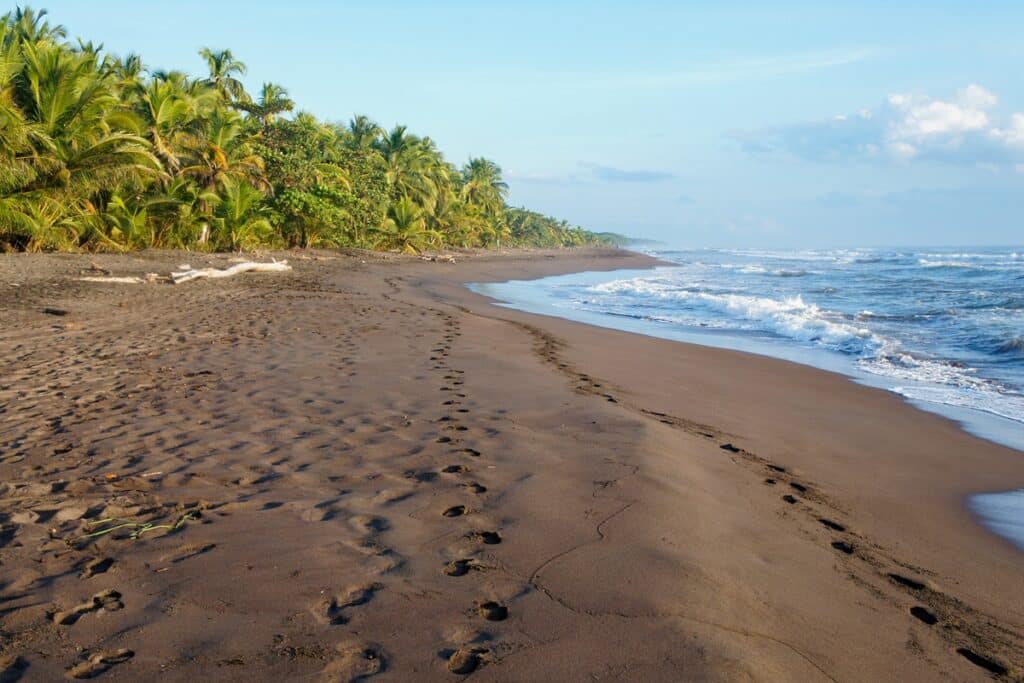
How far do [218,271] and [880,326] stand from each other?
15.8 meters

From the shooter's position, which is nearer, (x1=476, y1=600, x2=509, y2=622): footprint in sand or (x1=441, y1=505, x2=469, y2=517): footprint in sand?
(x1=476, y1=600, x2=509, y2=622): footprint in sand

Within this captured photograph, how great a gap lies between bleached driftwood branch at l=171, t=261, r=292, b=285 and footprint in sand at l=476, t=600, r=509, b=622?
14.8 meters

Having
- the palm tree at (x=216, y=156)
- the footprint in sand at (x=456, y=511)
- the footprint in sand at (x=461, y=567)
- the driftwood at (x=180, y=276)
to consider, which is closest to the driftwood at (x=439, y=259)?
the palm tree at (x=216, y=156)

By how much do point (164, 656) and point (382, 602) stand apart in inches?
29.3

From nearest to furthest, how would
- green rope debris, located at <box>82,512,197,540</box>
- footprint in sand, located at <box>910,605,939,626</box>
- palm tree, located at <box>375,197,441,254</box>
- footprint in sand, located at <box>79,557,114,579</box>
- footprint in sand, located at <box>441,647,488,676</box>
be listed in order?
1. footprint in sand, located at <box>441,647,488,676</box>
2. footprint in sand, located at <box>79,557,114,579</box>
3. footprint in sand, located at <box>910,605,939,626</box>
4. green rope debris, located at <box>82,512,197,540</box>
5. palm tree, located at <box>375,197,441,254</box>

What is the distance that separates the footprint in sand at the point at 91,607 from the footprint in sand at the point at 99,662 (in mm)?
285

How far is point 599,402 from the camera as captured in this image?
21.6ft

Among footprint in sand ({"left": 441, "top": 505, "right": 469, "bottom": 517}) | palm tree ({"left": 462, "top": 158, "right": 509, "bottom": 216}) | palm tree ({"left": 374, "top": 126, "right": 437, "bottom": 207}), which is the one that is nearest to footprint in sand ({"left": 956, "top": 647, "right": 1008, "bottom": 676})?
footprint in sand ({"left": 441, "top": 505, "right": 469, "bottom": 517})

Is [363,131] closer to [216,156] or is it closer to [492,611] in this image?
[216,156]

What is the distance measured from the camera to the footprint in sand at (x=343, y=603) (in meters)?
2.59

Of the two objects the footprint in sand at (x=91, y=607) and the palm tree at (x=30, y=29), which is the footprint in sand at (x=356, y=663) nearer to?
the footprint in sand at (x=91, y=607)

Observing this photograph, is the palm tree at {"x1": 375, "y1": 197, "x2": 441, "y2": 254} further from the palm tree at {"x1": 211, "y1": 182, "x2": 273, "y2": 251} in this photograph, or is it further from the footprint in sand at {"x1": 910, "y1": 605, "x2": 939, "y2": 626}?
the footprint in sand at {"x1": 910, "y1": 605, "x2": 939, "y2": 626}

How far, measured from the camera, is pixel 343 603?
2701mm

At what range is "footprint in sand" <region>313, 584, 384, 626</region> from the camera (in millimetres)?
2586
